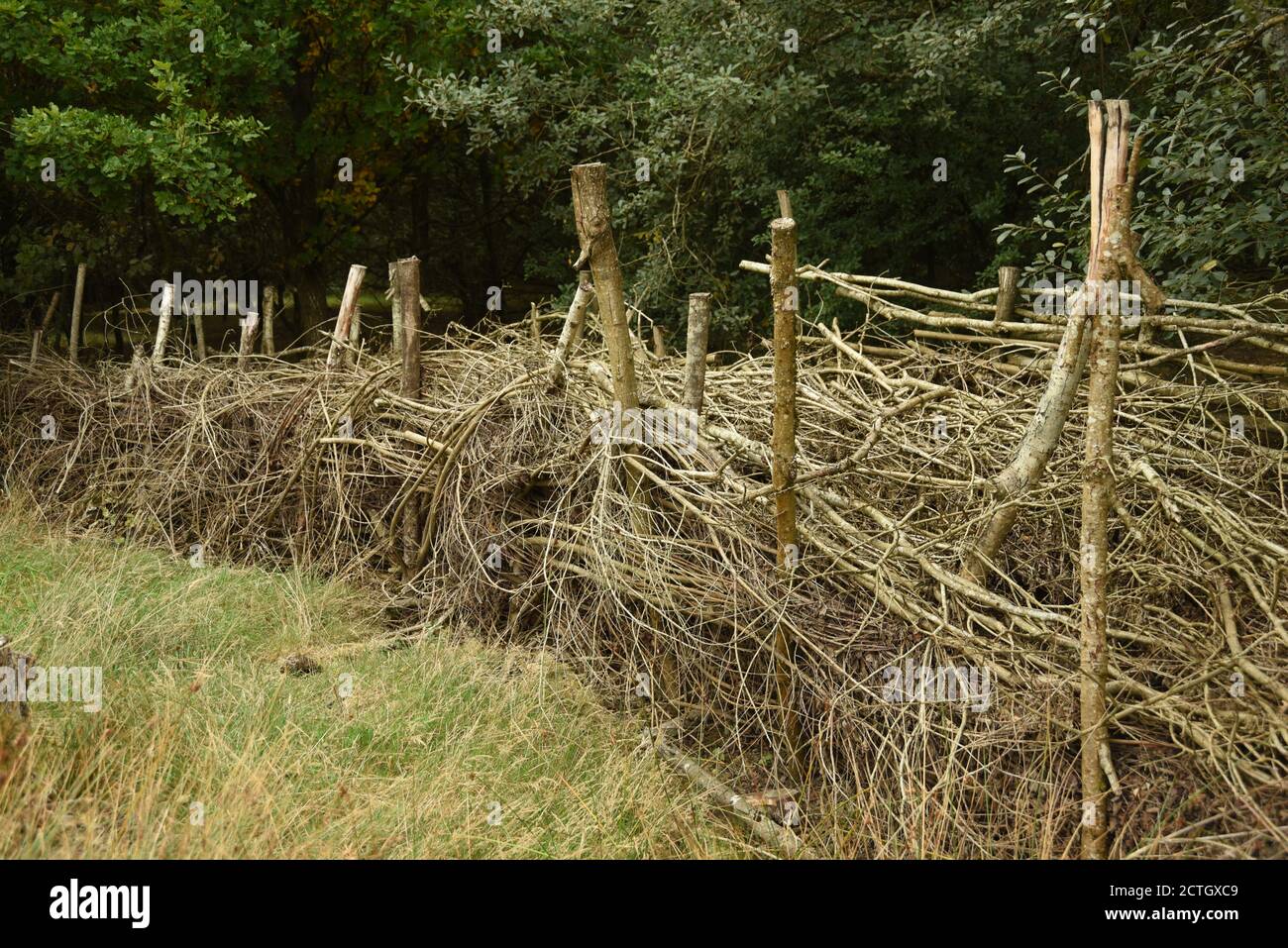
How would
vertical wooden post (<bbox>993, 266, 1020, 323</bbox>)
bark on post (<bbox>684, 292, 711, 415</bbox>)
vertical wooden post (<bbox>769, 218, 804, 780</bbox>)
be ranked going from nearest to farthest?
vertical wooden post (<bbox>769, 218, 804, 780</bbox>) → bark on post (<bbox>684, 292, 711, 415</bbox>) → vertical wooden post (<bbox>993, 266, 1020, 323</bbox>)

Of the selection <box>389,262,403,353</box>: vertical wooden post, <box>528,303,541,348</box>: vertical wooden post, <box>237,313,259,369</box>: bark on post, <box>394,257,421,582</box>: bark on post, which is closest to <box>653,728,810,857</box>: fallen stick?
<box>394,257,421,582</box>: bark on post

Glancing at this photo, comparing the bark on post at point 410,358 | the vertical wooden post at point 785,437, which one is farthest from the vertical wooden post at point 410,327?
the vertical wooden post at point 785,437

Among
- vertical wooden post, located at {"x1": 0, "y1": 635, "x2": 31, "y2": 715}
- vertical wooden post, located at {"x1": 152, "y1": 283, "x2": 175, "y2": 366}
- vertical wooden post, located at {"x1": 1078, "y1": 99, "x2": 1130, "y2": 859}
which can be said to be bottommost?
vertical wooden post, located at {"x1": 0, "y1": 635, "x2": 31, "y2": 715}

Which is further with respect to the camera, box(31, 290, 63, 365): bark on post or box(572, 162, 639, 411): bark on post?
box(31, 290, 63, 365): bark on post

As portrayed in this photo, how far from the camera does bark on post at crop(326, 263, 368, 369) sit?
255 inches

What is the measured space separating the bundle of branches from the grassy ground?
395mm

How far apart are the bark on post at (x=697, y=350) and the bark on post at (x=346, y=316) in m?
2.57

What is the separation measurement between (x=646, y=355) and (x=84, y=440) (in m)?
3.91

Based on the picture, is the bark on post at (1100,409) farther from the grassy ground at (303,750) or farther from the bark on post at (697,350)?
the bark on post at (697,350)

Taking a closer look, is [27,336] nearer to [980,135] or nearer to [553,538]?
[553,538]

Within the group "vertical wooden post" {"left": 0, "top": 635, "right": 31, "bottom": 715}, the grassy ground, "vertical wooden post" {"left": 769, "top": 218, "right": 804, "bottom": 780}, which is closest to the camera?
the grassy ground

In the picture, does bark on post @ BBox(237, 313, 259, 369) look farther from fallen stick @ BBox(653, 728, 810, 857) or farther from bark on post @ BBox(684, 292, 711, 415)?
fallen stick @ BBox(653, 728, 810, 857)

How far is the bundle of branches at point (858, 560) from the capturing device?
11.1 feet
